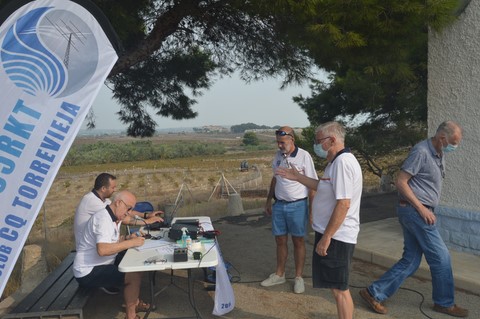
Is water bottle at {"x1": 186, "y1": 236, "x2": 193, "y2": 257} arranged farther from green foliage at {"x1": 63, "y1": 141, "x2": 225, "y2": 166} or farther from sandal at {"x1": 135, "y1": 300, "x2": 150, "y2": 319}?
green foliage at {"x1": 63, "y1": 141, "x2": 225, "y2": 166}

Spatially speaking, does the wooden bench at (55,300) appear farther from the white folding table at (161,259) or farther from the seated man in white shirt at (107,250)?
the white folding table at (161,259)

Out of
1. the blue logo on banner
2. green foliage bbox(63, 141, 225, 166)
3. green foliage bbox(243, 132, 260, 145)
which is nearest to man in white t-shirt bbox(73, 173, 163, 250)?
the blue logo on banner

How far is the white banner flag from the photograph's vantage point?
270 cm

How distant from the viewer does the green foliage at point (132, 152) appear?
218ft

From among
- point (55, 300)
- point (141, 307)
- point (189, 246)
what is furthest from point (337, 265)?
point (55, 300)

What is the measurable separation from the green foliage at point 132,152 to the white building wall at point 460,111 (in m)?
59.0

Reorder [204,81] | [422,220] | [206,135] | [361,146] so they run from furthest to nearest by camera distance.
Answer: [206,135], [361,146], [204,81], [422,220]

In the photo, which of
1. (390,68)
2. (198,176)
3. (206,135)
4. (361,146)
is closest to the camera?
(390,68)

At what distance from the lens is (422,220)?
3449 mm

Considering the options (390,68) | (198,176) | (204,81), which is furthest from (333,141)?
(198,176)

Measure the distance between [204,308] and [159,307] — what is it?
426mm

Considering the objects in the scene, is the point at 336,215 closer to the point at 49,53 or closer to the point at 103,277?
the point at 103,277

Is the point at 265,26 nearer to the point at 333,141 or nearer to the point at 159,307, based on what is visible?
the point at 333,141

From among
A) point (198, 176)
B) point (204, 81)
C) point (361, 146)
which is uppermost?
point (204, 81)
